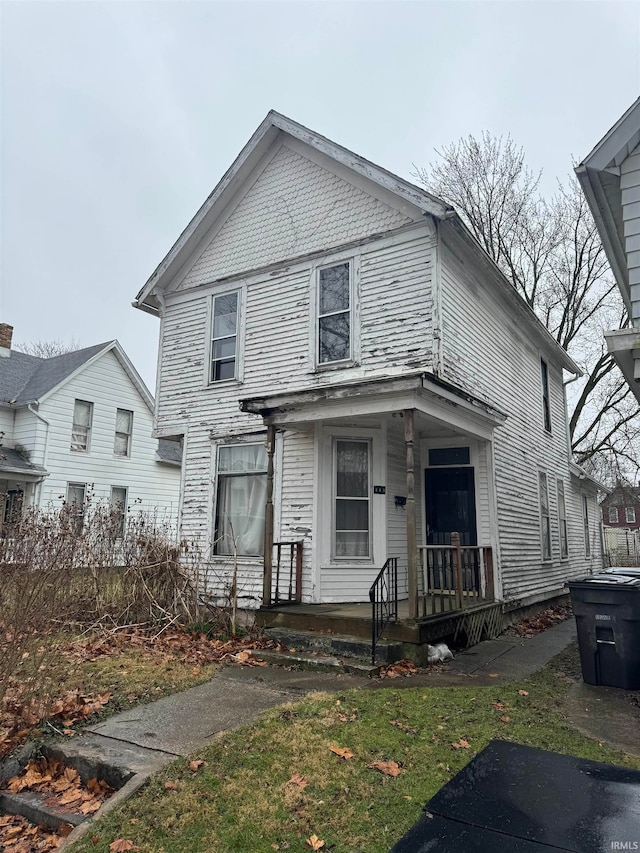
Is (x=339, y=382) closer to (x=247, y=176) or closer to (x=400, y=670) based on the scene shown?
(x=400, y=670)

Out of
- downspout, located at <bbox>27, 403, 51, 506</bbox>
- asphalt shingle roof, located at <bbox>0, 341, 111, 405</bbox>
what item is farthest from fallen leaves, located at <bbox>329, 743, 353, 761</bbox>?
asphalt shingle roof, located at <bbox>0, 341, 111, 405</bbox>

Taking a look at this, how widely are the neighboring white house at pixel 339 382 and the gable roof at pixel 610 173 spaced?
204cm

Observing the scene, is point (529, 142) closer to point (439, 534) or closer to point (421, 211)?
A: point (421, 211)

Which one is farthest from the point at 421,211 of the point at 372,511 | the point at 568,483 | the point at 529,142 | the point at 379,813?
the point at 529,142

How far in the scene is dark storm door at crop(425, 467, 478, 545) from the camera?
35.0ft

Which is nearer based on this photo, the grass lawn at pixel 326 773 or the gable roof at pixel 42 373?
the grass lawn at pixel 326 773

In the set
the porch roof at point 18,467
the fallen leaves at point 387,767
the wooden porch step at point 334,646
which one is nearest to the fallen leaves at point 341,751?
the fallen leaves at point 387,767

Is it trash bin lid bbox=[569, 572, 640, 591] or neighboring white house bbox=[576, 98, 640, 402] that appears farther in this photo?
trash bin lid bbox=[569, 572, 640, 591]

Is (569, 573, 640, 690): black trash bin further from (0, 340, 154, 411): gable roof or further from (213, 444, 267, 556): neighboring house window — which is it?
(0, 340, 154, 411): gable roof

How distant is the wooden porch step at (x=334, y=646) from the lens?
7.09 metres

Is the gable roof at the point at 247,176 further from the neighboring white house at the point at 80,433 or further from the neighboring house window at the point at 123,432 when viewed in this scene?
the neighboring house window at the point at 123,432

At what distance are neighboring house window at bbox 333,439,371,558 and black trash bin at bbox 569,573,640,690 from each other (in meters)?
3.68

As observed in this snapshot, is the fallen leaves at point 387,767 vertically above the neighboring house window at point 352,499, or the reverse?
the neighboring house window at point 352,499

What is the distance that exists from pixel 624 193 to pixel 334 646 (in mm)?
6638
